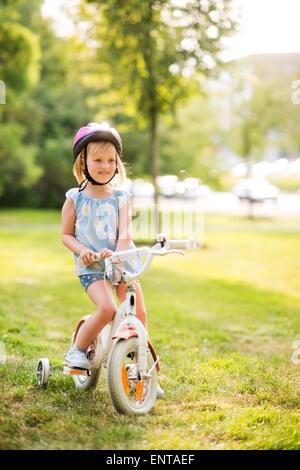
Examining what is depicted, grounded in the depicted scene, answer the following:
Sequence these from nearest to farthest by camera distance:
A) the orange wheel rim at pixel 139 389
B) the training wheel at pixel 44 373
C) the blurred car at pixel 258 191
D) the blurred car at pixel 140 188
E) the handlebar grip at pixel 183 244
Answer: the handlebar grip at pixel 183 244, the orange wheel rim at pixel 139 389, the training wheel at pixel 44 373, the blurred car at pixel 140 188, the blurred car at pixel 258 191

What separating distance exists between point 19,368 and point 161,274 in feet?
18.8

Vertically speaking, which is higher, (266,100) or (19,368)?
(266,100)

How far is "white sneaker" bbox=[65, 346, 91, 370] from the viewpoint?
3441 mm

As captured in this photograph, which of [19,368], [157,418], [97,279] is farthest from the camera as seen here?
[19,368]

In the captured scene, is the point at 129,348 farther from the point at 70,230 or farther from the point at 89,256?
the point at 70,230

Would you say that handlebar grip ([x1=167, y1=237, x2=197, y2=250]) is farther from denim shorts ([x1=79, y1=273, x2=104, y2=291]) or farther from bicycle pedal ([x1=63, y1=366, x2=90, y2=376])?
bicycle pedal ([x1=63, y1=366, x2=90, y2=376])

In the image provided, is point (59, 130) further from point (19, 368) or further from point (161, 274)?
point (19, 368)

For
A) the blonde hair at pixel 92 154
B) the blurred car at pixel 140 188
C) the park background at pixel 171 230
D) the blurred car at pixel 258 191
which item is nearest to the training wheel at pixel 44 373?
the park background at pixel 171 230

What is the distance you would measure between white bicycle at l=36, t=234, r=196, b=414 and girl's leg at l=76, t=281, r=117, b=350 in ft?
0.16

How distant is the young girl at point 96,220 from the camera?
11.2 ft

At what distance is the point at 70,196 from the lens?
139 inches

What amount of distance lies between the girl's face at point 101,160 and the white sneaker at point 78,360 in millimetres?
1075

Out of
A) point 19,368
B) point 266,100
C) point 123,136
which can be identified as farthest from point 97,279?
point 123,136

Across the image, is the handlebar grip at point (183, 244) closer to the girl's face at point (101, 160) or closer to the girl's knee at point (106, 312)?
the girl's knee at point (106, 312)
